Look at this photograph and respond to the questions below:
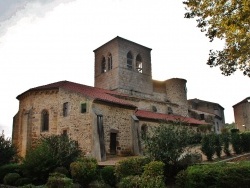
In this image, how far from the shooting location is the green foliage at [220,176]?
32.4ft

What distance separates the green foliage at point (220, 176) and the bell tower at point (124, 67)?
2465 cm

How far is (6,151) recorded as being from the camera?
2244cm

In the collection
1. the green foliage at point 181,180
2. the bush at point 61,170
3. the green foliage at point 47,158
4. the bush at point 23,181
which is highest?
the green foliage at point 47,158

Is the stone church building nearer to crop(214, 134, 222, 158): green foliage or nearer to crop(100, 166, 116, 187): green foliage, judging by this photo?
crop(214, 134, 222, 158): green foliage

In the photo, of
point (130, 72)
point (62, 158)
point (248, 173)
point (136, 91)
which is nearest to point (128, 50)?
point (130, 72)

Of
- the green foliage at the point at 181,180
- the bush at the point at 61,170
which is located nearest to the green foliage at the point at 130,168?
the green foliage at the point at 181,180

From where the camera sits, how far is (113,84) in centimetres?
3619

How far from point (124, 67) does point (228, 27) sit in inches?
988

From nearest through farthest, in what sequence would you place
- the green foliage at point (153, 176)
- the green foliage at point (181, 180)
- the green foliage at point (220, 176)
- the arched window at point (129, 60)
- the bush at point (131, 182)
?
the green foliage at point (220, 176) < the green foliage at point (153, 176) < the bush at point (131, 182) < the green foliage at point (181, 180) < the arched window at point (129, 60)

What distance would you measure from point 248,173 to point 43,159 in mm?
12093

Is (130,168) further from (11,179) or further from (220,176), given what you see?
(11,179)

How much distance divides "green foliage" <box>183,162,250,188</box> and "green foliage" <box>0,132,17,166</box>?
16.2 m

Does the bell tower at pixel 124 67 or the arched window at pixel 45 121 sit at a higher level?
the bell tower at pixel 124 67

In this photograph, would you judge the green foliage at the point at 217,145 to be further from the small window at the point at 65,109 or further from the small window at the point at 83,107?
the small window at the point at 65,109
